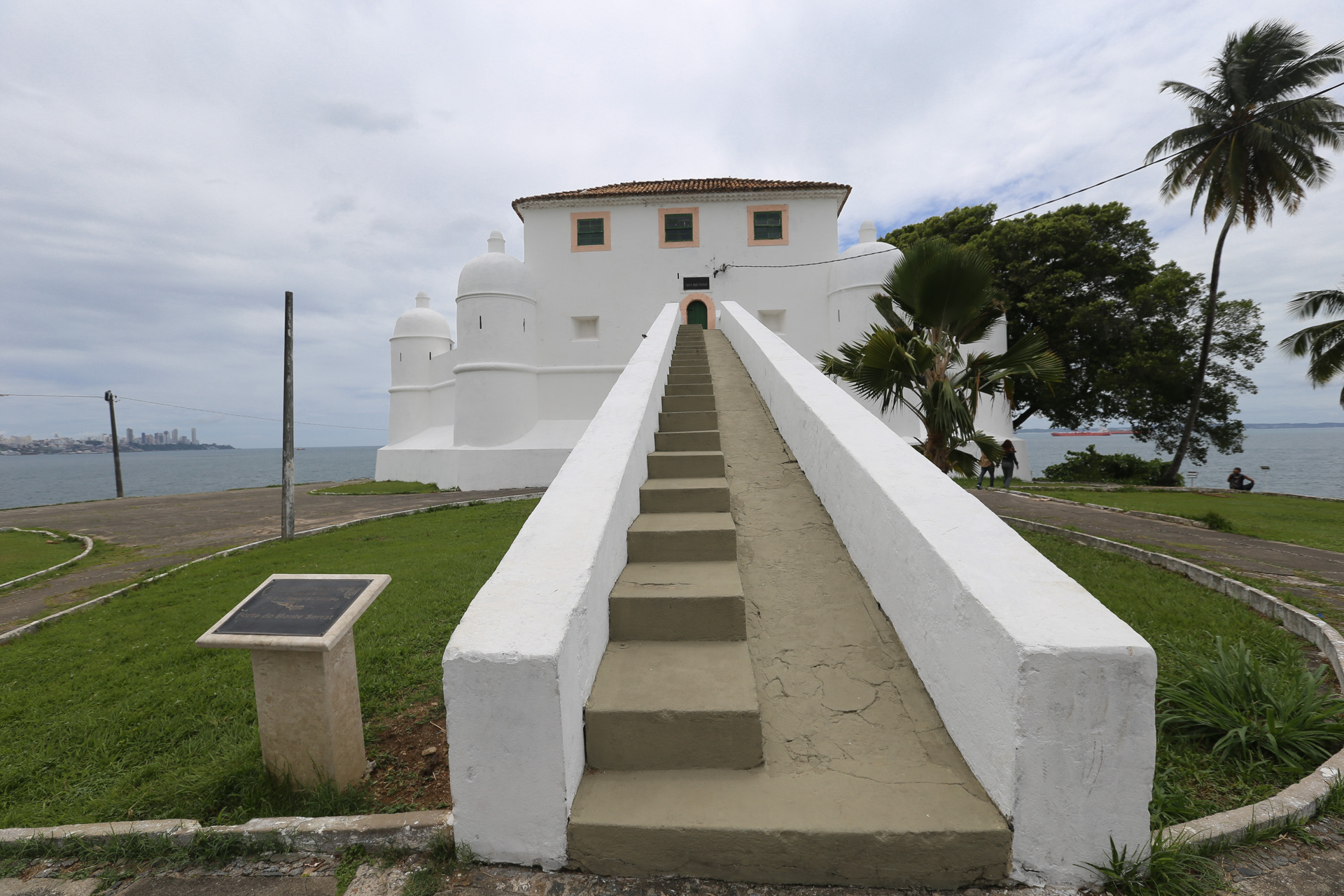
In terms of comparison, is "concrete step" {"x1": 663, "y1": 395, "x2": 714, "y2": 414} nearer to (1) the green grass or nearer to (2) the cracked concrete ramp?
(2) the cracked concrete ramp

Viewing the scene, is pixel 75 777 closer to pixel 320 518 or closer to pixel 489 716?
pixel 489 716

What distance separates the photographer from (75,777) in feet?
9.61

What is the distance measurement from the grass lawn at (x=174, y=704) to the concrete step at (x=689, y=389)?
9.76 ft

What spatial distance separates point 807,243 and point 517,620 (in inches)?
749

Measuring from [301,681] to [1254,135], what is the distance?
2513 centimetres

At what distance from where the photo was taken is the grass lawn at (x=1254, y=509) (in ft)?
29.3

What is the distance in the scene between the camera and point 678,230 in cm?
1914

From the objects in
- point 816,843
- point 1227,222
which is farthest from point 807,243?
point 816,843

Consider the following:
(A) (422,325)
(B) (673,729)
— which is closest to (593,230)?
(A) (422,325)

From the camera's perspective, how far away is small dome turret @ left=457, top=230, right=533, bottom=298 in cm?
1814

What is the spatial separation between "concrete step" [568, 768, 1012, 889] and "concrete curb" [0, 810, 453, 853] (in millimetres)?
604

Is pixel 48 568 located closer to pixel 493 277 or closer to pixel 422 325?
pixel 493 277

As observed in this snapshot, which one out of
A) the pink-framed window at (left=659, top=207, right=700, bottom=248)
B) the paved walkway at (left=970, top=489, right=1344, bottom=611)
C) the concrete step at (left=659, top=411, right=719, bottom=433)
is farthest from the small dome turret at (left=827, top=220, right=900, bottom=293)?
the concrete step at (left=659, top=411, right=719, bottom=433)

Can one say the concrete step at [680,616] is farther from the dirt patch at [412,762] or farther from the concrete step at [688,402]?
the concrete step at [688,402]
